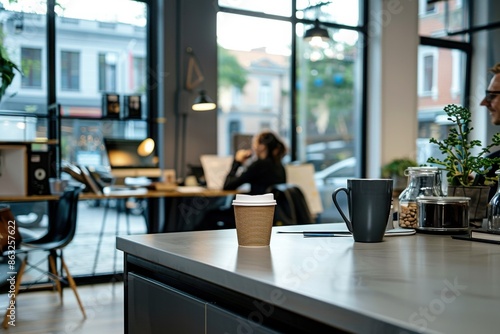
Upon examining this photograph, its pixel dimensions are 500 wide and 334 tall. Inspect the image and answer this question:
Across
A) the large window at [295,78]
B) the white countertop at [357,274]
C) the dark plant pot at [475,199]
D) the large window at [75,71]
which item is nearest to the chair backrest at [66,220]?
the large window at [75,71]

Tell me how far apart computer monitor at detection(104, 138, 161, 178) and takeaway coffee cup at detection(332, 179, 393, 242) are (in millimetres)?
4060

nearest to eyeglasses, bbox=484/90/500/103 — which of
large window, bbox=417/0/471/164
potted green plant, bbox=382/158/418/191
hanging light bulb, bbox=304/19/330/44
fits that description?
hanging light bulb, bbox=304/19/330/44

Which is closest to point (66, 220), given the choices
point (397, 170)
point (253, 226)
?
point (253, 226)

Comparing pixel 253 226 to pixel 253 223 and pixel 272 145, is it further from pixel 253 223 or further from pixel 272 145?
pixel 272 145

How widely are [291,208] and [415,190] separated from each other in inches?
110

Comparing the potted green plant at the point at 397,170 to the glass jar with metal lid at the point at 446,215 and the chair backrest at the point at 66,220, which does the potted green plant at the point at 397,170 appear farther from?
the glass jar with metal lid at the point at 446,215

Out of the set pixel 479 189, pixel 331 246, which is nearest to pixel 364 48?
pixel 479 189

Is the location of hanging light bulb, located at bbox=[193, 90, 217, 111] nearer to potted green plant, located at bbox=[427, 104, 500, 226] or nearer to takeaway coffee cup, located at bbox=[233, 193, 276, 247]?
potted green plant, located at bbox=[427, 104, 500, 226]

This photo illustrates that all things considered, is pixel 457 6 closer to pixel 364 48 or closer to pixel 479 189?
pixel 364 48

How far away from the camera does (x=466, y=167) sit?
181 centimetres

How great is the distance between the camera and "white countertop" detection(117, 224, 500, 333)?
0.78 meters

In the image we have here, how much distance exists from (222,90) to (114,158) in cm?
142

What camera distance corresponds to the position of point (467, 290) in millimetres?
912

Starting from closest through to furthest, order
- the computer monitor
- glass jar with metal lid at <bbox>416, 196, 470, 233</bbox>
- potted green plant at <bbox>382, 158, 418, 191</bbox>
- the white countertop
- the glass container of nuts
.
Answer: the white countertop → glass jar with metal lid at <bbox>416, 196, 470, 233</bbox> → the glass container of nuts → the computer monitor → potted green plant at <bbox>382, 158, 418, 191</bbox>
